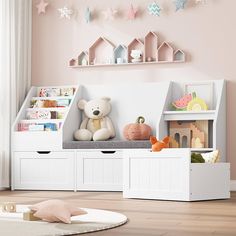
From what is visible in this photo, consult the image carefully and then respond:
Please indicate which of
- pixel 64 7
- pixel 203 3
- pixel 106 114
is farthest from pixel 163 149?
pixel 64 7

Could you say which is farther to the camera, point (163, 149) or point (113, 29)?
point (113, 29)

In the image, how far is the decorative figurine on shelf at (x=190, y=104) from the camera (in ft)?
18.4

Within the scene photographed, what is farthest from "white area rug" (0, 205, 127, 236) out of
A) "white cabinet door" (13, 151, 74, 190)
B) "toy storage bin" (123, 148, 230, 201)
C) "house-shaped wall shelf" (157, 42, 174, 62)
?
"house-shaped wall shelf" (157, 42, 174, 62)

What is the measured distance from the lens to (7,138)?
233 inches

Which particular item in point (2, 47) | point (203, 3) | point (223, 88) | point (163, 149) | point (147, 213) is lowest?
point (147, 213)

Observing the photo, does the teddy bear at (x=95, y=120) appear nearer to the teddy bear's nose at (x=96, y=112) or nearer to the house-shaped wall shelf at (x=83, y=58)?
the teddy bear's nose at (x=96, y=112)

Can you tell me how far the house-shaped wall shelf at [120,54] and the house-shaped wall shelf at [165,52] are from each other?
14.3 inches

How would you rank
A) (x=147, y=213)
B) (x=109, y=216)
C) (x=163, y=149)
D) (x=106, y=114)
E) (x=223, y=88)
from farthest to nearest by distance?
(x=106, y=114)
(x=223, y=88)
(x=163, y=149)
(x=147, y=213)
(x=109, y=216)

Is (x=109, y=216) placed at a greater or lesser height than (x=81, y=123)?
lesser

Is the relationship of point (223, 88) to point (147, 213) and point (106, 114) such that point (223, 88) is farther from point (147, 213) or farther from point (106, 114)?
point (147, 213)

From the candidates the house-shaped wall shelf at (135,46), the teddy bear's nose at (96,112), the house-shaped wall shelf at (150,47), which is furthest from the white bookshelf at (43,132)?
the house-shaped wall shelf at (150,47)

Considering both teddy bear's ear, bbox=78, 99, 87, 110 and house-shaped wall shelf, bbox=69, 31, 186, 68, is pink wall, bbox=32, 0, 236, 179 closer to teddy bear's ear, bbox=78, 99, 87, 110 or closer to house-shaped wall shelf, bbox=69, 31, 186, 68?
house-shaped wall shelf, bbox=69, 31, 186, 68

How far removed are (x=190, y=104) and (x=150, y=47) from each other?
0.80m

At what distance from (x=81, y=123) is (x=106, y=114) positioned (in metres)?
0.29
